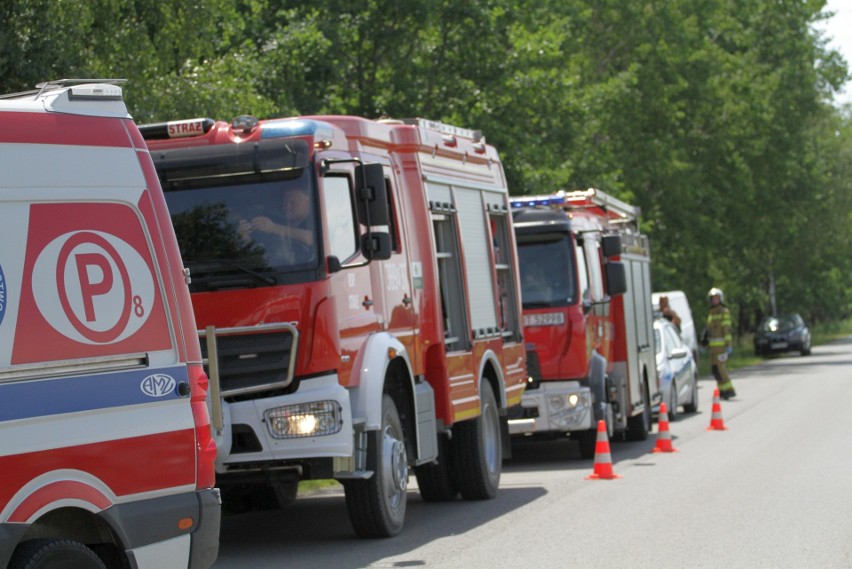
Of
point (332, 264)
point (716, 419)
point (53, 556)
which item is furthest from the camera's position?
point (716, 419)

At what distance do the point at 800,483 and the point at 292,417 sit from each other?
5865mm

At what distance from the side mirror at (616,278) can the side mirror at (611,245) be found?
0.56 feet

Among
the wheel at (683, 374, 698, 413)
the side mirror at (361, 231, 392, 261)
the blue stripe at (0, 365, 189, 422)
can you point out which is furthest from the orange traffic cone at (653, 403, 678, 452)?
the blue stripe at (0, 365, 189, 422)

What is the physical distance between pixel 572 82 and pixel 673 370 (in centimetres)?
875

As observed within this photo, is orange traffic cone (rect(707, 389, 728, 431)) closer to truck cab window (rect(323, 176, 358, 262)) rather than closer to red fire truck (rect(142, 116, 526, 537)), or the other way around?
red fire truck (rect(142, 116, 526, 537))

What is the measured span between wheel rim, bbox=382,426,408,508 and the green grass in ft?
107

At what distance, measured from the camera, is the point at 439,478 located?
13.6 meters

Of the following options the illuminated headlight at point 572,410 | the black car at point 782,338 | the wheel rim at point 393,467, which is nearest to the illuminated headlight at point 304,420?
the wheel rim at point 393,467

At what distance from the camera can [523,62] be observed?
97.6 ft

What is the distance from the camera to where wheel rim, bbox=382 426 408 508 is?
10906 mm

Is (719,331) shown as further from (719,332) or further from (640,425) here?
(640,425)

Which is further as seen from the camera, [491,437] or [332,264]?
[491,437]

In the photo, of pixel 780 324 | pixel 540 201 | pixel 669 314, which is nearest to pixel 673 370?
pixel 669 314

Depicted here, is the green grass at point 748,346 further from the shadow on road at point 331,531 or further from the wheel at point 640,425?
the shadow on road at point 331,531
